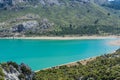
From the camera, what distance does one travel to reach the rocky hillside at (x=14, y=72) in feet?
151

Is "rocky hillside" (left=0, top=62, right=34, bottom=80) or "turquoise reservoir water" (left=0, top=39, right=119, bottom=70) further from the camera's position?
"turquoise reservoir water" (left=0, top=39, right=119, bottom=70)

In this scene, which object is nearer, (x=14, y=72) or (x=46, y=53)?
(x=14, y=72)

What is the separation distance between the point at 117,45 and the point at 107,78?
127 m

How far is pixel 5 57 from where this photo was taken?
13888 cm

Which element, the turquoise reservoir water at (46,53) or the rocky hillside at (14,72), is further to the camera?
the turquoise reservoir water at (46,53)

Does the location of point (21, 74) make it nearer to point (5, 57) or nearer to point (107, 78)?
point (107, 78)

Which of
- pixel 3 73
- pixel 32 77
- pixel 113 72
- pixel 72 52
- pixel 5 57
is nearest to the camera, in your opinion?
pixel 3 73

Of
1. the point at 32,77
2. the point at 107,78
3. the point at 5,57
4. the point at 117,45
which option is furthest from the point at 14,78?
the point at 117,45

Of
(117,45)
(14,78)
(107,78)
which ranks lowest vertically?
(117,45)

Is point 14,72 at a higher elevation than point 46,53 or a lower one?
higher

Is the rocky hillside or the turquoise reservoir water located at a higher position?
the rocky hillside

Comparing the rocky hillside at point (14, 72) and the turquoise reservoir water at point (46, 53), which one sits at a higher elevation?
the rocky hillside at point (14, 72)

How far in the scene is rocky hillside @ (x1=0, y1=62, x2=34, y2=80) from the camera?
151 feet

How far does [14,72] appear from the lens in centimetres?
4950
